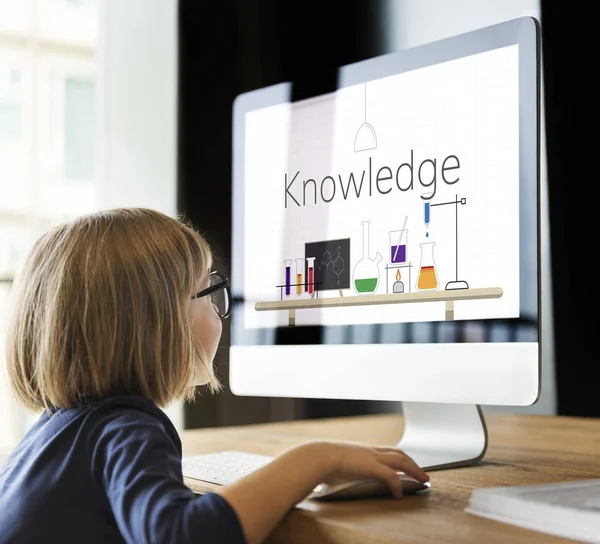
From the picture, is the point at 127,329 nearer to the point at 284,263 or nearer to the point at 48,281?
the point at 48,281

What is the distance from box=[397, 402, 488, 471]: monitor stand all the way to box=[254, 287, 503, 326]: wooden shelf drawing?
7.0 inches

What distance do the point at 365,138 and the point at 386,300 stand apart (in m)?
0.22

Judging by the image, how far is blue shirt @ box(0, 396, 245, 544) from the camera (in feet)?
2.04

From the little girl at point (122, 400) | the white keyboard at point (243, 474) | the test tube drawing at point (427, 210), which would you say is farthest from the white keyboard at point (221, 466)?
the test tube drawing at point (427, 210)

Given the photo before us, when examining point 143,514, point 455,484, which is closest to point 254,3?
point 455,484

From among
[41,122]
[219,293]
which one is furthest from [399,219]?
[41,122]

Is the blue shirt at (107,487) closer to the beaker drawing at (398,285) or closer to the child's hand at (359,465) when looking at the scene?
the child's hand at (359,465)

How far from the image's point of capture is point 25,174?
10.6ft

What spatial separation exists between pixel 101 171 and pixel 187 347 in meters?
1.52

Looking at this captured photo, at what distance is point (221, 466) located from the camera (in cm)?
94

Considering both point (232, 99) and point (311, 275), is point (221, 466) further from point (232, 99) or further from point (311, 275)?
point (232, 99)

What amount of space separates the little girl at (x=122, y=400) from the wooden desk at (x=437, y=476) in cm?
3

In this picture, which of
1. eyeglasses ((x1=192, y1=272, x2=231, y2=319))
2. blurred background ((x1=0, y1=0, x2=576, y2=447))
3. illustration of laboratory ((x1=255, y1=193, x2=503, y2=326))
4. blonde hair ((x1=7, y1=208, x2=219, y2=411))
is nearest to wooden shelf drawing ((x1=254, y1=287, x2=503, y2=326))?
illustration of laboratory ((x1=255, y1=193, x2=503, y2=326))

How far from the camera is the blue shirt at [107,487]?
62cm
